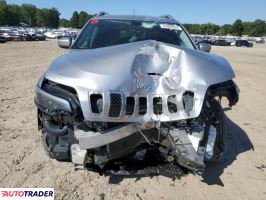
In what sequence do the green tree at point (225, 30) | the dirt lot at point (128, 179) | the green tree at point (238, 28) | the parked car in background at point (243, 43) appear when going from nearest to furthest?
the dirt lot at point (128, 179) < the parked car in background at point (243, 43) < the green tree at point (238, 28) < the green tree at point (225, 30)

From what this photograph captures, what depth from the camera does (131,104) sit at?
10.4 feet

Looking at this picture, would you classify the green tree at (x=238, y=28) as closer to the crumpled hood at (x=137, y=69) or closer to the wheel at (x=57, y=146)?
the crumpled hood at (x=137, y=69)

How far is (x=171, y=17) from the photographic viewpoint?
6.19 meters

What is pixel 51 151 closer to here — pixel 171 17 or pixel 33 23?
pixel 171 17

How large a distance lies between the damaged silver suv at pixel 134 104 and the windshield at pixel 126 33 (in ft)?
3.91

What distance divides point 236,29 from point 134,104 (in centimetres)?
12796

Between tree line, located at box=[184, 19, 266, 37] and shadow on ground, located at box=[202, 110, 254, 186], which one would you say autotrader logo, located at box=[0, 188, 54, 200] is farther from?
tree line, located at box=[184, 19, 266, 37]

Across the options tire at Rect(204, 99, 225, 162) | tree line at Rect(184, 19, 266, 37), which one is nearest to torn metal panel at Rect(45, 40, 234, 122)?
tire at Rect(204, 99, 225, 162)

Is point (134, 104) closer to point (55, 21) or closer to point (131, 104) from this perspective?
point (131, 104)

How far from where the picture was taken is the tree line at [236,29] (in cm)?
12375

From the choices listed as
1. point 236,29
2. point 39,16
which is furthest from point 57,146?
point 39,16

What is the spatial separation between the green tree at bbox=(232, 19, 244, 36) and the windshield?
124919 mm

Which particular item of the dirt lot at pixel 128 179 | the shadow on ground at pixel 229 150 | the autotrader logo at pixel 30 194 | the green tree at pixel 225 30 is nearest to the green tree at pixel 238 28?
the green tree at pixel 225 30

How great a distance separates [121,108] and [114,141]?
312mm
